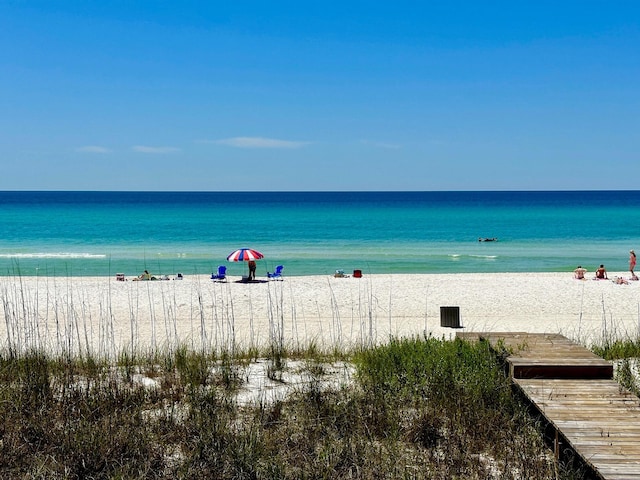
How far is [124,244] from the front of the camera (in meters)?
46.6

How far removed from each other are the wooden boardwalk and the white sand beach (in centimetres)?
455

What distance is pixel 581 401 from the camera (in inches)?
204

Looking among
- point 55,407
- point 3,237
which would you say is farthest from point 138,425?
point 3,237

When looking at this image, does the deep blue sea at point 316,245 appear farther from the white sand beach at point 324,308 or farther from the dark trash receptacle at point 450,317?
the dark trash receptacle at point 450,317

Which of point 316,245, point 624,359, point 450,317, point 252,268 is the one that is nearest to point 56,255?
point 316,245

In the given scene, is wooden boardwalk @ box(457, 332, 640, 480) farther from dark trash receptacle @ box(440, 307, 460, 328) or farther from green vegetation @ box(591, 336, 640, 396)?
dark trash receptacle @ box(440, 307, 460, 328)

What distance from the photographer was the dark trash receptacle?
13703 millimetres

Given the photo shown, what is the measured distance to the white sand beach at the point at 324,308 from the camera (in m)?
12.6

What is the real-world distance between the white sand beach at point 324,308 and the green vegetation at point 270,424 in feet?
14.8

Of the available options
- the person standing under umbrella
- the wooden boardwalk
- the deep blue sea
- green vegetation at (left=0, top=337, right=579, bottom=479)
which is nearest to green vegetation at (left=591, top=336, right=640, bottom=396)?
the wooden boardwalk

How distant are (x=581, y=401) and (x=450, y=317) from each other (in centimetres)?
861

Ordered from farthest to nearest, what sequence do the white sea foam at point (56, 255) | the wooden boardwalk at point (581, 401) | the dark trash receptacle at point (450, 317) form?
the white sea foam at point (56, 255) → the dark trash receptacle at point (450, 317) → the wooden boardwalk at point (581, 401)

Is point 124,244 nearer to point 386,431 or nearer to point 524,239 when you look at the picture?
point 524,239

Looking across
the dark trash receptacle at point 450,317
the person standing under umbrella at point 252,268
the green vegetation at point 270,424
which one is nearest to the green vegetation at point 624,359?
the green vegetation at point 270,424
